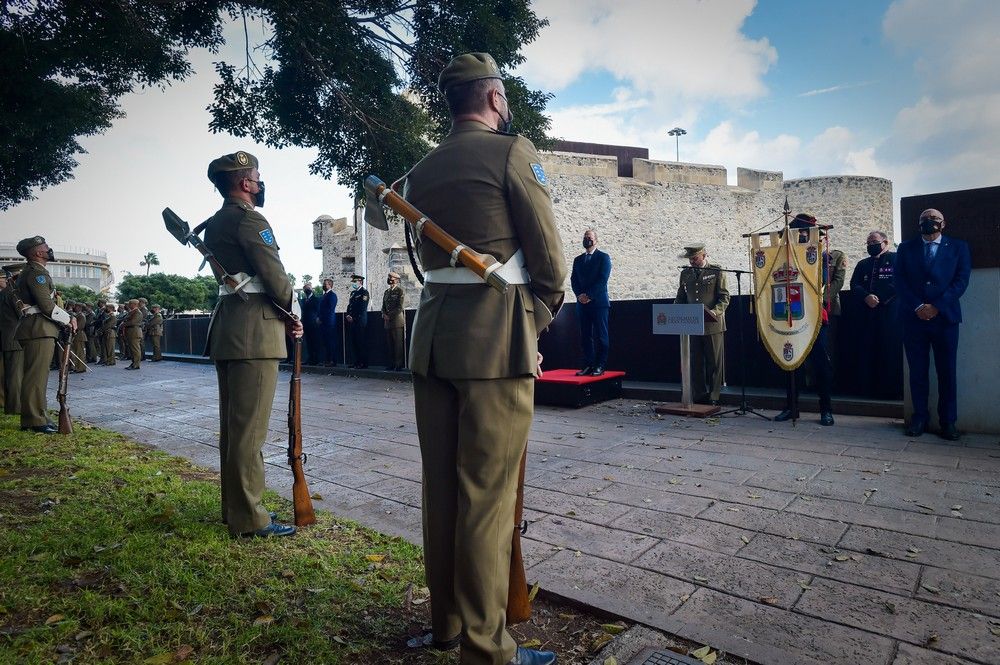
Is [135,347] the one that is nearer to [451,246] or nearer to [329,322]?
[329,322]

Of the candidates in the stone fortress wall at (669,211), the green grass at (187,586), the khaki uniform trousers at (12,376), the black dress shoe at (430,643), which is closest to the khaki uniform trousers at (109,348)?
the stone fortress wall at (669,211)

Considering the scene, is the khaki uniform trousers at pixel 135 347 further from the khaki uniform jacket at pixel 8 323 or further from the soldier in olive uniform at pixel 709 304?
the soldier in olive uniform at pixel 709 304

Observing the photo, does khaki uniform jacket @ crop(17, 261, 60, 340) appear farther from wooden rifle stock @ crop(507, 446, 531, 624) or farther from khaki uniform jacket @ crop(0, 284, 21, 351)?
wooden rifle stock @ crop(507, 446, 531, 624)

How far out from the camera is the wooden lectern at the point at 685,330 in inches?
273

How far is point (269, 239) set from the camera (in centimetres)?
331

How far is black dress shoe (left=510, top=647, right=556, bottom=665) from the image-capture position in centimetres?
199

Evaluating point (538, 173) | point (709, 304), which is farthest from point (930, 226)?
point (538, 173)

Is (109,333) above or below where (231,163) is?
below

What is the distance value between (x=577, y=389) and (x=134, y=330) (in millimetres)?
15119

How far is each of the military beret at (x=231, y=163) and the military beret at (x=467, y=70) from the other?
5.51 ft

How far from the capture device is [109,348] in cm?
1948

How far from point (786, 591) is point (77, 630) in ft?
9.01

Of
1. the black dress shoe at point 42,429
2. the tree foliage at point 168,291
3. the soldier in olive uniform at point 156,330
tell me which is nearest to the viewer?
the black dress shoe at point 42,429

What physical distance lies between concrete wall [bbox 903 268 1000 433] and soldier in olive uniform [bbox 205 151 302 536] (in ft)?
18.7
